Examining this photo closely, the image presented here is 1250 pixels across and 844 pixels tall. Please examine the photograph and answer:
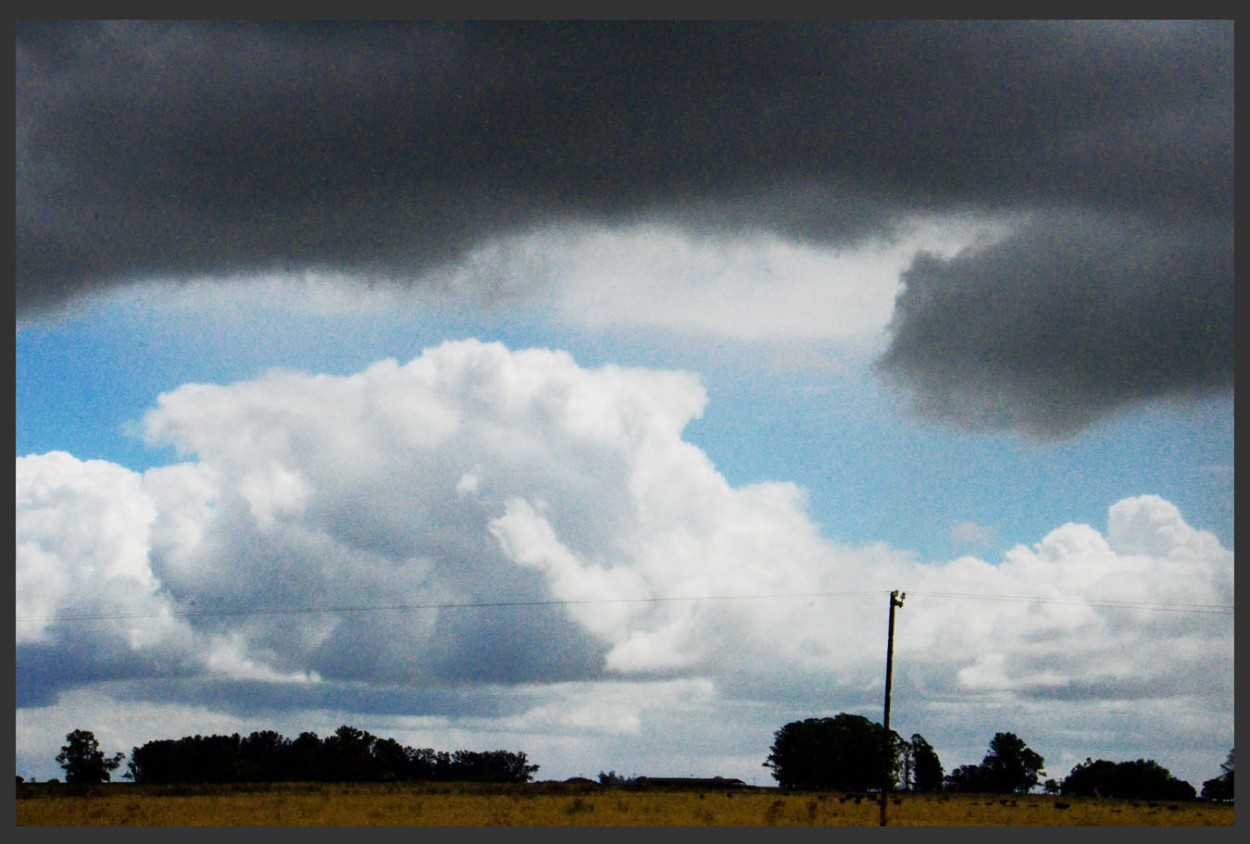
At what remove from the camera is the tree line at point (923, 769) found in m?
173

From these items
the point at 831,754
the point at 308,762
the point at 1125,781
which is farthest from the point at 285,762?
the point at 1125,781

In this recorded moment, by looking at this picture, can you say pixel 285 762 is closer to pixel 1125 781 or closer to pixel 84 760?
pixel 84 760

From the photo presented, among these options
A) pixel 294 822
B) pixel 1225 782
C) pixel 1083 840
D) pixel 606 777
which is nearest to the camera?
pixel 1083 840

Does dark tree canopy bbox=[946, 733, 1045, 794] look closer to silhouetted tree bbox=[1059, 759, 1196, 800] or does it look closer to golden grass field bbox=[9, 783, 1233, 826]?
silhouetted tree bbox=[1059, 759, 1196, 800]

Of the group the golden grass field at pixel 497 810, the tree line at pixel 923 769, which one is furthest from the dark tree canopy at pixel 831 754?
the golden grass field at pixel 497 810

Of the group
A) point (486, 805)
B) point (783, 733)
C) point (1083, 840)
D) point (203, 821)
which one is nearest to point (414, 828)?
point (203, 821)

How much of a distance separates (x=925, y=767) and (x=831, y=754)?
2521 centimetres

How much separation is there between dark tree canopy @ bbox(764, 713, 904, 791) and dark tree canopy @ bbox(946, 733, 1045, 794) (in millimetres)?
15378

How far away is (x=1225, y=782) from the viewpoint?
18075 cm

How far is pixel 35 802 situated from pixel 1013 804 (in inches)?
2512

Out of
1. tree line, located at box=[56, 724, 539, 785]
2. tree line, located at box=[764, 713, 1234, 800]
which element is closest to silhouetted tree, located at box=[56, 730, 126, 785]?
tree line, located at box=[56, 724, 539, 785]

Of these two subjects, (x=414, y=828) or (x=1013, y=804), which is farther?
(x=1013, y=804)

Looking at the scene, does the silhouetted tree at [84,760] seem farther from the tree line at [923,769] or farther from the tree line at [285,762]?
the tree line at [923,769]

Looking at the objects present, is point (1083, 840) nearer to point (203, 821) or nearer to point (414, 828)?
point (414, 828)
